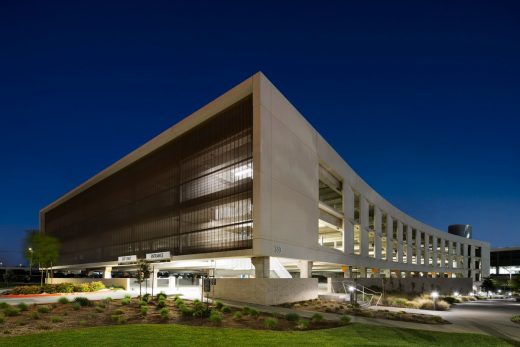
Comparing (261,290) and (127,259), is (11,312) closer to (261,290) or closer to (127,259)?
(261,290)

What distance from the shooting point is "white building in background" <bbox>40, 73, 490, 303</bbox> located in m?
34.9

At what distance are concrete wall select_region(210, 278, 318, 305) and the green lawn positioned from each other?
43.8ft

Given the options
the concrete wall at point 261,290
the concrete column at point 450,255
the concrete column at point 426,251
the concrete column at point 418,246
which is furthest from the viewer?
the concrete column at point 450,255

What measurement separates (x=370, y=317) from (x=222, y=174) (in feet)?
65.0

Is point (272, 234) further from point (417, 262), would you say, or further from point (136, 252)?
point (417, 262)

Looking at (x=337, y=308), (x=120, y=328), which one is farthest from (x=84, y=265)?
(x=120, y=328)

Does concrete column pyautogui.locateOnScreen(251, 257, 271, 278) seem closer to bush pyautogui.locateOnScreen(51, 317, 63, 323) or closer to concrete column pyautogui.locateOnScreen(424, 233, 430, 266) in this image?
bush pyautogui.locateOnScreen(51, 317, 63, 323)

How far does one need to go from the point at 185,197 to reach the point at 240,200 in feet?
36.7

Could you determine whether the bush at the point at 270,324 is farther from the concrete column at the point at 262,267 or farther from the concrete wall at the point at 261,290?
the concrete column at the point at 262,267

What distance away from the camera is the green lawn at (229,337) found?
1484 cm

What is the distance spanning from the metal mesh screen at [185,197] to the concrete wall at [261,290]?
135 inches

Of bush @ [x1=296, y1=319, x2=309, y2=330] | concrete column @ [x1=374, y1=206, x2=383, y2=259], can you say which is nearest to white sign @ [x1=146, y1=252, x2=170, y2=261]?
bush @ [x1=296, y1=319, x2=309, y2=330]

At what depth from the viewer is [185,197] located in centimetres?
4588

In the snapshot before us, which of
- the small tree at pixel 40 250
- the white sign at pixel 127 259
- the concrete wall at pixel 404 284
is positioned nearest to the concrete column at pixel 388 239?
the concrete wall at pixel 404 284
